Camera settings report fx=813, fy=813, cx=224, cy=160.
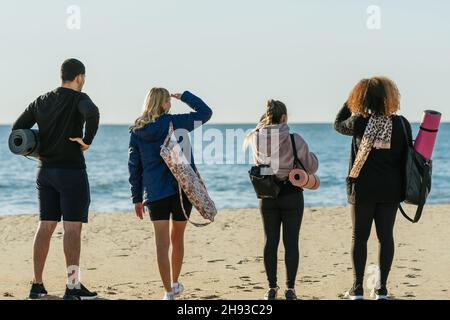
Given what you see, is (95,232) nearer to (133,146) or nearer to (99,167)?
(133,146)

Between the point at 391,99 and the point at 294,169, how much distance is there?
0.90 meters

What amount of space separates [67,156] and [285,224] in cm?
178

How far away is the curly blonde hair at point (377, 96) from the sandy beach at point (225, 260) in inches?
69.0

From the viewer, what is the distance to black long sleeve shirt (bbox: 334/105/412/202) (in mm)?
6145

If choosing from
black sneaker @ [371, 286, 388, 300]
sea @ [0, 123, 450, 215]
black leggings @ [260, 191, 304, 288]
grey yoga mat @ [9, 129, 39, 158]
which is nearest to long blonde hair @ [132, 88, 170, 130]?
grey yoga mat @ [9, 129, 39, 158]

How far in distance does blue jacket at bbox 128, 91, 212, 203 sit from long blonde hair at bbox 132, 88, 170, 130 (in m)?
0.04

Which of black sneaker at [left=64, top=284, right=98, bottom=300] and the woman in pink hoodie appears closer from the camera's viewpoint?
the woman in pink hoodie

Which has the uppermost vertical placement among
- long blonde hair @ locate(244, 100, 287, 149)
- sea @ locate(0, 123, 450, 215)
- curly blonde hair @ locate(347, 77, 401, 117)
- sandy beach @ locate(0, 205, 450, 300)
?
curly blonde hair @ locate(347, 77, 401, 117)

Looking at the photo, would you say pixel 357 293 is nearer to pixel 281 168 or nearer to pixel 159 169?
pixel 281 168

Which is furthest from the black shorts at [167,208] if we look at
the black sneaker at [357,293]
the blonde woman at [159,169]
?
the black sneaker at [357,293]

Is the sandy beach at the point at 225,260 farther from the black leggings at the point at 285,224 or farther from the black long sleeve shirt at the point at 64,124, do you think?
the black long sleeve shirt at the point at 64,124

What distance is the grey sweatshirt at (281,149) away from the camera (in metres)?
6.28

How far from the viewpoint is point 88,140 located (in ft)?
20.5

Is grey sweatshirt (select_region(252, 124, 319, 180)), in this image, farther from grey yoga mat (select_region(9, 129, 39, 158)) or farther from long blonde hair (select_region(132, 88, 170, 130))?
grey yoga mat (select_region(9, 129, 39, 158))
